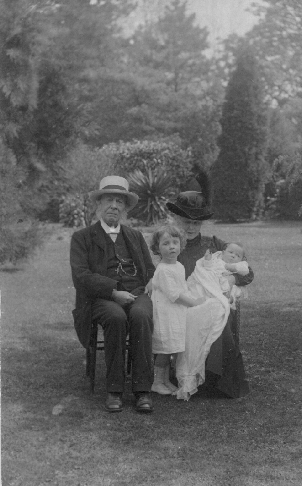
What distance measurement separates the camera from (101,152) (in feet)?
59.3

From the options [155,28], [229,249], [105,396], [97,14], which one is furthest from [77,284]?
[155,28]

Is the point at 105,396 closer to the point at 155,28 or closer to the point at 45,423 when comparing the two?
the point at 45,423

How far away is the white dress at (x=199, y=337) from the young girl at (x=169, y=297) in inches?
2.3

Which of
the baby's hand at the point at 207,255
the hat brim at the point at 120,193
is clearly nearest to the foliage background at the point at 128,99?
the hat brim at the point at 120,193

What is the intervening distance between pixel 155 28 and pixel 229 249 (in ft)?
93.4

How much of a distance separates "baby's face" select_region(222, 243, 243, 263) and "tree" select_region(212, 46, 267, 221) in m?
14.3

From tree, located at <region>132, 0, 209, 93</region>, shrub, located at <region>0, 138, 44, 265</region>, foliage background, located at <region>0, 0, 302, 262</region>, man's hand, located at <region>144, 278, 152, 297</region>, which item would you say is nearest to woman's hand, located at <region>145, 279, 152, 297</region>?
man's hand, located at <region>144, 278, 152, 297</region>

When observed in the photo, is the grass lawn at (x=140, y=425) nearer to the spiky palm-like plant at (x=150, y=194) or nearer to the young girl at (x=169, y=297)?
the young girl at (x=169, y=297)

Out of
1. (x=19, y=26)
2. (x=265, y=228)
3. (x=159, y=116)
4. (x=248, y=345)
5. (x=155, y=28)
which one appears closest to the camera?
(x=248, y=345)

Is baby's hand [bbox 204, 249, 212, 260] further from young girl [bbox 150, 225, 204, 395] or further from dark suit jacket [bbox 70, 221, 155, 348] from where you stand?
dark suit jacket [bbox 70, 221, 155, 348]

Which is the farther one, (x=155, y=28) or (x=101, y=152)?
(x=155, y=28)

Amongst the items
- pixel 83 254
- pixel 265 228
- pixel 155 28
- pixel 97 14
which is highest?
pixel 155 28

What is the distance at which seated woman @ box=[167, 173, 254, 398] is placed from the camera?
423 centimetres

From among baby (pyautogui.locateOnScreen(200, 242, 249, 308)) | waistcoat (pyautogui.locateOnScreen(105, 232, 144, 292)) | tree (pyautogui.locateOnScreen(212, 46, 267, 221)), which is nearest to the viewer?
baby (pyautogui.locateOnScreen(200, 242, 249, 308))
